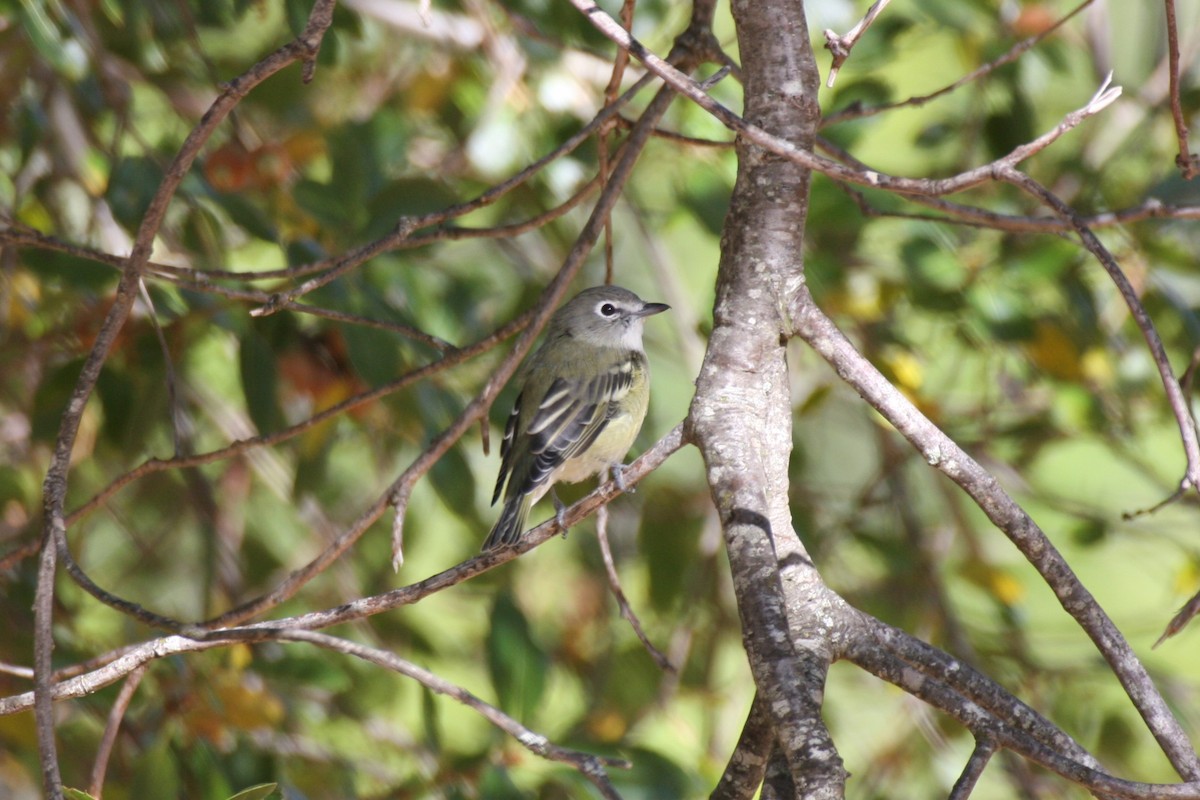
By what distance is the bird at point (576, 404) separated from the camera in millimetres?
3229

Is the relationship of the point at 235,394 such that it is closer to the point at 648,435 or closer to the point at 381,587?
the point at 381,587

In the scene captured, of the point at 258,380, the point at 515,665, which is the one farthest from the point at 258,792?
the point at 258,380

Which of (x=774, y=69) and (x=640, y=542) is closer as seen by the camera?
(x=774, y=69)

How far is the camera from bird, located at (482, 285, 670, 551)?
10.6ft

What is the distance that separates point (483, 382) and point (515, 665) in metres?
1.31

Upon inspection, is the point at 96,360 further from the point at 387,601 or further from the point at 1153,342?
the point at 1153,342

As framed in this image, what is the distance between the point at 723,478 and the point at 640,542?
2655 mm

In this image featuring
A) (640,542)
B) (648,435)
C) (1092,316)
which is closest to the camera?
(1092,316)

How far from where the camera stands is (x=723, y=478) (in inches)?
61.4

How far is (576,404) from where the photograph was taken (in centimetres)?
347

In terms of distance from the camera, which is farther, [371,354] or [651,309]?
[651,309]

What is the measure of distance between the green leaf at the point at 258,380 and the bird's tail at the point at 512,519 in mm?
649

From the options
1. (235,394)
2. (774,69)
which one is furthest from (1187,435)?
(235,394)

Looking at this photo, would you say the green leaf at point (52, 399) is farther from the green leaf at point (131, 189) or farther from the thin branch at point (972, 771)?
the thin branch at point (972, 771)
